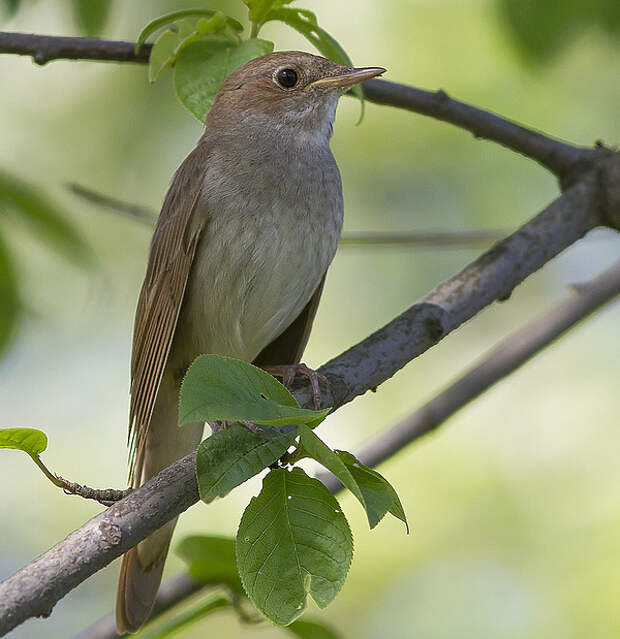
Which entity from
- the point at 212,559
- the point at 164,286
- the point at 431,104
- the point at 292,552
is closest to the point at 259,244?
the point at 164,286

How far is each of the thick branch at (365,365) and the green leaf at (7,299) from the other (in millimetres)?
1160

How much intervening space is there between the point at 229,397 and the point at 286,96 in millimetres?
2578

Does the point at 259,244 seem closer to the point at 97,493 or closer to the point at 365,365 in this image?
the point at 365,365

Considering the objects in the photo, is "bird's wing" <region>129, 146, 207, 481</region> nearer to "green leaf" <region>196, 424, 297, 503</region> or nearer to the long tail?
the long tail

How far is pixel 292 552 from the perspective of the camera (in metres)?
2.31

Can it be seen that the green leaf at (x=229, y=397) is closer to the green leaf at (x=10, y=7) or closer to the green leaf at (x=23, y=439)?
the green leaf at (x=23, y=439)

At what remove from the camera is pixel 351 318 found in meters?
7.29

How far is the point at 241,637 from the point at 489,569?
177 cm

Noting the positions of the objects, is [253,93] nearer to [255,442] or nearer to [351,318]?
[255,442]

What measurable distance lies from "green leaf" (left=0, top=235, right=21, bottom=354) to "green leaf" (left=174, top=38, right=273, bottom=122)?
37.9 inches

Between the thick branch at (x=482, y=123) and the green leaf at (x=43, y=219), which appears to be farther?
the thick branch at (x=482, y=123)

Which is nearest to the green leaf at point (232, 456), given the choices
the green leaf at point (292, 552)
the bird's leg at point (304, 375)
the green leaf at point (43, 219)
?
the green leaf at point (292, 552)

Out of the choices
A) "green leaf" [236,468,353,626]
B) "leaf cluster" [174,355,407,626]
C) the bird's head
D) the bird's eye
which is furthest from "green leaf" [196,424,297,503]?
the bird's eye

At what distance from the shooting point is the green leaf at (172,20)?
3.23 m
